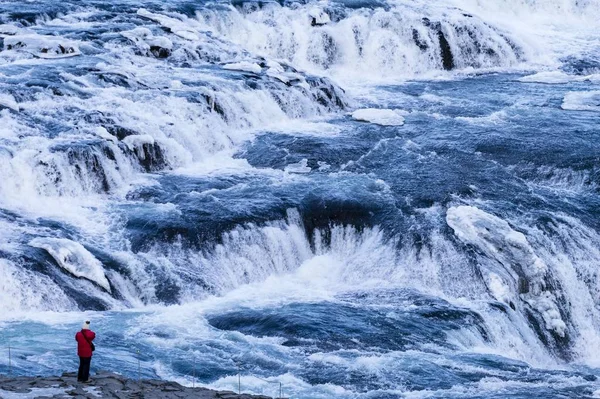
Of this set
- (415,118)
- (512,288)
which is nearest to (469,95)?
(415,118)

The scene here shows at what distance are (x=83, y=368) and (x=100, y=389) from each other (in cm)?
44

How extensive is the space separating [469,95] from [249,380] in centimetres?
2501

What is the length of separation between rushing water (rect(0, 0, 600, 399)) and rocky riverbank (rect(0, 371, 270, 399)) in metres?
2.10

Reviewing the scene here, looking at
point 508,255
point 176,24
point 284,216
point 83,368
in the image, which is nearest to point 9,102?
point 284,216

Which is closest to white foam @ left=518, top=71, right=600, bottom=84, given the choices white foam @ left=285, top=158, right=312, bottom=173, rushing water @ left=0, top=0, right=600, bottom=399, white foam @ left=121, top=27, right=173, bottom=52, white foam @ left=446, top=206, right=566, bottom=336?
rushing water @ left=0, top=0, right=600, bottom=399

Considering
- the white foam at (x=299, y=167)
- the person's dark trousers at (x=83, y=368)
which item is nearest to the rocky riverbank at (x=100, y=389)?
the person's dark trousers at (x=83, y=368)

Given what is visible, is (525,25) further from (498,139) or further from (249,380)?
(249,380)

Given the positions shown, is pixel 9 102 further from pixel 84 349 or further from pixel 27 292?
pixel 84 349

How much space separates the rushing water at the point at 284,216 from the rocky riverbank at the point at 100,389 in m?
2.10

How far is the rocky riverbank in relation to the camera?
57.3ft

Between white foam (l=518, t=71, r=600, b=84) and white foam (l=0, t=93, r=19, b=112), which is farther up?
white foam (l=518, t=71, r=600, b=84)

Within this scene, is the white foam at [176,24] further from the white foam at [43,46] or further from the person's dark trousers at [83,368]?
the person's dark trousers at [83,368]

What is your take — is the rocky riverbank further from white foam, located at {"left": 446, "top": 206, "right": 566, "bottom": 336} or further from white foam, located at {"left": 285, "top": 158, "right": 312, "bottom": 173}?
white foam, located at {"left": 285, "top": 158, "right": 312, "bottom": 173}

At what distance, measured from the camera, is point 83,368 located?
58.5ft
